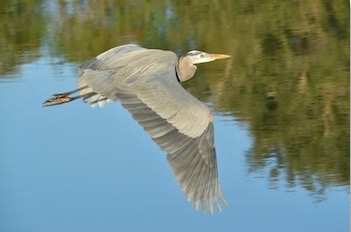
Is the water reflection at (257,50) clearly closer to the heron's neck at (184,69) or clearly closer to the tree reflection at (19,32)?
the tree reflection at (19,32)

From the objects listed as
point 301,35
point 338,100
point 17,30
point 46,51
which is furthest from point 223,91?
point 17,30

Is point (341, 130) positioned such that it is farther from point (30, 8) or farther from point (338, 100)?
point (30, 8)


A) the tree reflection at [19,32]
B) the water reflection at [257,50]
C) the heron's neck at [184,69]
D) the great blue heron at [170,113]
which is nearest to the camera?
the great blue heron at [170,113]

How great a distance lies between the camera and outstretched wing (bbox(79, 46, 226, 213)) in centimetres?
448

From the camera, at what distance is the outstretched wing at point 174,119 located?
14.7ft

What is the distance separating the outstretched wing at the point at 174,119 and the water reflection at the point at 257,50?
1217 mm

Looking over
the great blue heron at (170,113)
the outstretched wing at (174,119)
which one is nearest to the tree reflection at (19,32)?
the great blue heron at (170,113)

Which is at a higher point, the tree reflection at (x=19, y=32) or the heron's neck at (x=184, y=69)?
the heron's neck at (x=184, y=69)

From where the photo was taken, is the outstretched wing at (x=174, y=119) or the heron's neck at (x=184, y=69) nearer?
the outstretched wing at (x=174, y=119)

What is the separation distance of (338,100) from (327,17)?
1.84m

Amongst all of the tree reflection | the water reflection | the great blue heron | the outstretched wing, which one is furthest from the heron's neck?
the tree reflection

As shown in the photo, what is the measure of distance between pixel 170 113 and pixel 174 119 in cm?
4

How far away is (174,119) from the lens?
4609 mm

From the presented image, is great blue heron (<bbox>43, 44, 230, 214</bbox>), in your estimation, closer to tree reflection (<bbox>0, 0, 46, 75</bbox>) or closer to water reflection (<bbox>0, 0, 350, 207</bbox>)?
water reflection (<bbox>0, 0, 350, 207</bbox>)
